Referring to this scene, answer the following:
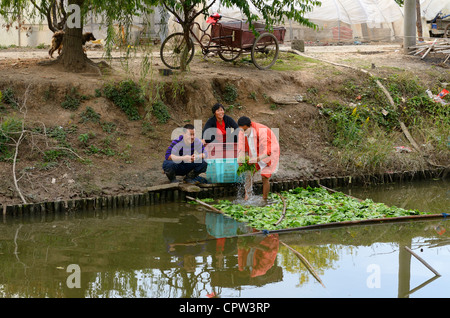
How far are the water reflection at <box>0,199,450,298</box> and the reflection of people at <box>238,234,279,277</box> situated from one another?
Result: 0.04ft

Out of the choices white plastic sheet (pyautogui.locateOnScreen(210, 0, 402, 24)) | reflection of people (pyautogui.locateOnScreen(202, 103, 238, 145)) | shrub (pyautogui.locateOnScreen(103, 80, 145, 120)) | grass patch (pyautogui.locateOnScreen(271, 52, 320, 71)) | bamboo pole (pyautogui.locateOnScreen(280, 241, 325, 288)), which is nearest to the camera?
bamboo pole (pyautogui.locateOnScreen(280, 241, 325, 288))

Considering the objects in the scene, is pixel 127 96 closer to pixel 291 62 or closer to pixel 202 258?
pixel 291 62

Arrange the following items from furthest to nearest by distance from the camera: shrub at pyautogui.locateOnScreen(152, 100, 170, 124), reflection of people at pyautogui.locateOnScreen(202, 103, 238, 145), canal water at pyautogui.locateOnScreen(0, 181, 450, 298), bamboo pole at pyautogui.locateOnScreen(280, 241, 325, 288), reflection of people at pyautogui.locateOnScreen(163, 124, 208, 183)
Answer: shrub at pyautogui.locateOnScreen(152, 100, 170, 124) < reflection of people at pyautogui.locateOnScreen(202, 103, 238, 145) < reflection of people at pyautogui.locateOnScreen(163, 124, 208, 183) < bamboo pole at pyautogui.locateOnScreen(280, 241, 325, 288) < canal water at pyautogui.locateOnScreen(0, 181, 450, 298)

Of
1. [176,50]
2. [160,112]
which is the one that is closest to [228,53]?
[176,50]

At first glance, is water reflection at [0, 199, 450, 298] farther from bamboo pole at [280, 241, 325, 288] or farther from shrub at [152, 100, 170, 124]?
shrub at [152, 100, 170, 124]

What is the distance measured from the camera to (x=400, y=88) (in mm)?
13781

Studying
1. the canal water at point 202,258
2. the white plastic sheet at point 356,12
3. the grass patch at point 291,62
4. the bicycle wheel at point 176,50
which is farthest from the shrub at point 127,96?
the white plastic sheet at point 356,12

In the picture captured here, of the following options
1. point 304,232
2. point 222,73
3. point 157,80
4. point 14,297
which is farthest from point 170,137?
point 14,297

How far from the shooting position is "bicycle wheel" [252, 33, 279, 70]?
13.0 metres

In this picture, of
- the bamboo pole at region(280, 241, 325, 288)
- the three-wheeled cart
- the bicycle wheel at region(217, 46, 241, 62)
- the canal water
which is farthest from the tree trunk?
the bamboo pole at region(280, 241, 325, 288)

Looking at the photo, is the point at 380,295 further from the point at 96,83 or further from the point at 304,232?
the point at 96,83

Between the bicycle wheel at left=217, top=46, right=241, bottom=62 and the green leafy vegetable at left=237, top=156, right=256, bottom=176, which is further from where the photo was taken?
the bicycle wheel at left=217, top=46, right=241, bottom=62
